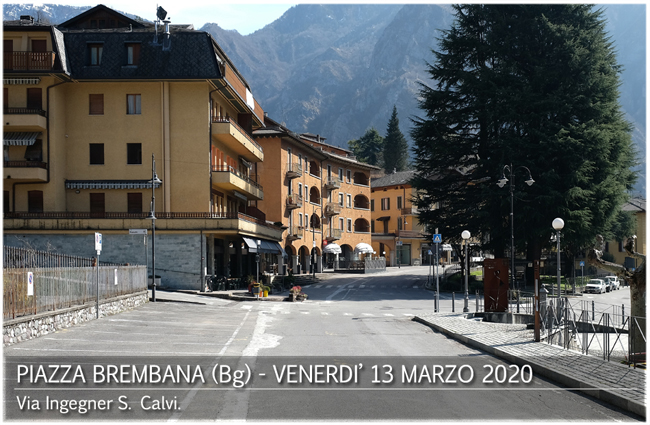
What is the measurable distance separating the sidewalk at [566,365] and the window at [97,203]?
1174 inches

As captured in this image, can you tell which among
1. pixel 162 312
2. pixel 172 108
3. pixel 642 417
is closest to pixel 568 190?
pixel 172 108

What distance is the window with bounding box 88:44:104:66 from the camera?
43816 mm

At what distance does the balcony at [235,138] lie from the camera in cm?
4478

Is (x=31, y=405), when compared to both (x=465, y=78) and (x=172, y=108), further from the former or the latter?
(x=465, y=78)

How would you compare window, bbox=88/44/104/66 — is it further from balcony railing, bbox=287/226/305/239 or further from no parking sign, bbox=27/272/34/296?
no parking sign, bbox=27/272/34/296

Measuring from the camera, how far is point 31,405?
29.5 feet

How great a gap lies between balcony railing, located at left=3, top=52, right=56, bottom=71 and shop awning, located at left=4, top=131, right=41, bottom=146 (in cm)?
400

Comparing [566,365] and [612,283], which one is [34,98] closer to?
[566,365]

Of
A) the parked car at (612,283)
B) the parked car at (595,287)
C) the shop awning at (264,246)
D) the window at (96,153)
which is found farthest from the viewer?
the parked car at (612,283)

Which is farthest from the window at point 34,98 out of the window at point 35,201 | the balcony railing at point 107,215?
the balcony railing at point 107,215

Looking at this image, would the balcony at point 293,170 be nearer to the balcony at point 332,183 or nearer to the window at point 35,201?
the balcony at point 332,183

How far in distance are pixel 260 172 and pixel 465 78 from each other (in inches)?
937

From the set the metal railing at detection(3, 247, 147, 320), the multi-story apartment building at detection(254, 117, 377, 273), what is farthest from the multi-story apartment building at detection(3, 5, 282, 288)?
the multi-story apartment building at detection(254, 117, 377, 273)

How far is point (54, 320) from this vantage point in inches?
764
